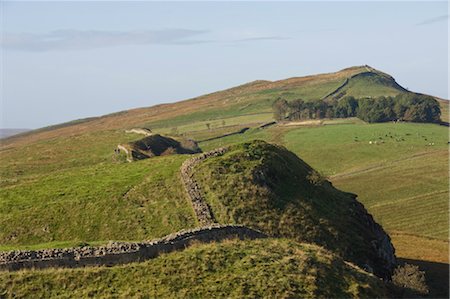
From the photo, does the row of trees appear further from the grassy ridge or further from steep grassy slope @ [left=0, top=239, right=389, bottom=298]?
steep grassy slope @ [left=0, top=239, right=389, bottom=298]

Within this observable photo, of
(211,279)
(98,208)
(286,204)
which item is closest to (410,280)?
(286,204)

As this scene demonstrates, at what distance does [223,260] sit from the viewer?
31.5 m

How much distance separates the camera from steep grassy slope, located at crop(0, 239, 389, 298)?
1112 inches

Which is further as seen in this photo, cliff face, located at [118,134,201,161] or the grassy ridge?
cliff face, located at [118,134,201,161]

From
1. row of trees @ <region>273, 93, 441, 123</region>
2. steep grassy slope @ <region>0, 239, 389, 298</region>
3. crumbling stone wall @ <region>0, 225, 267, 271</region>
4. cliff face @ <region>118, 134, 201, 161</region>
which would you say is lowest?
steep grassy slope @ <region>0, 239, 389, 298</region>

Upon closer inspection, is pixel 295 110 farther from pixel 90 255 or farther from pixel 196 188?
pixel 90 255

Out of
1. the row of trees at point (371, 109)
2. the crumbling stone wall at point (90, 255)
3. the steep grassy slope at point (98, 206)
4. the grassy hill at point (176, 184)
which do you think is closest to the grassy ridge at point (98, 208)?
the steep grassy slope at point (98, 206)

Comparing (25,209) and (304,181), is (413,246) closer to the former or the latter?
(304,181)

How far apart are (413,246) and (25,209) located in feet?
150

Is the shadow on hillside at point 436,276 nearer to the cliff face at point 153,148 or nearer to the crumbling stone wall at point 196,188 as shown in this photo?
the crumbling stone wall at point 196,188

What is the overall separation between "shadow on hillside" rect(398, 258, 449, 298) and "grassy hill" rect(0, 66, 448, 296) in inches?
15.5

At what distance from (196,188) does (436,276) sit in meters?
26.0

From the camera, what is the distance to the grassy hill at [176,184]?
44375 mm

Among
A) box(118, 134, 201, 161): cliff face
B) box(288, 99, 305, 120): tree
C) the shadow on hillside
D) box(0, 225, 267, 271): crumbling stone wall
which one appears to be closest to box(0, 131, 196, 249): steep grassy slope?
box(0, 225, 267, 271): crumbling stone wall
